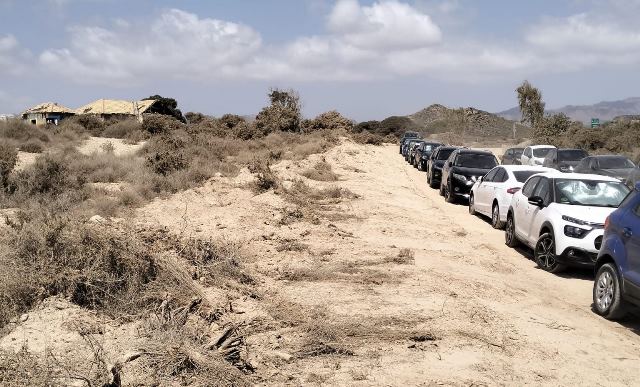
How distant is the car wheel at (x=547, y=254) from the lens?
30.9 feet

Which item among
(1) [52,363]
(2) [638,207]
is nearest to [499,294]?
(2) [638,207]

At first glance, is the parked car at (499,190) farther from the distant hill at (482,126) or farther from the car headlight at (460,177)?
the distant hill at (482,126)

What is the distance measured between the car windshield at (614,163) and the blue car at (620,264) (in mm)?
13449

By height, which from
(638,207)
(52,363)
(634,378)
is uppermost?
(638,207)

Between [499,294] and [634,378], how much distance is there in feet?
8.78

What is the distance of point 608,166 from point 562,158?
4303 millimetres

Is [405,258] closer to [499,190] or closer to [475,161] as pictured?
[499,190]

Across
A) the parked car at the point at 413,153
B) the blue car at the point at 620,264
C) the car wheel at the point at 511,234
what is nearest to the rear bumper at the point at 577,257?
the blue car at the point at 620,264

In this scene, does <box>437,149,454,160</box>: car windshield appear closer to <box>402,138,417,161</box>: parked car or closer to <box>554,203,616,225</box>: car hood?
<box>554,203,616,225</box>: car hood

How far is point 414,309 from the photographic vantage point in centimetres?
721

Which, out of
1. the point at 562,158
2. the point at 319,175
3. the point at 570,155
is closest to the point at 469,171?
the point at 319,175

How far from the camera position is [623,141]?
124ft

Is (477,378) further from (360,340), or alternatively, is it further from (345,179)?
(345,179)

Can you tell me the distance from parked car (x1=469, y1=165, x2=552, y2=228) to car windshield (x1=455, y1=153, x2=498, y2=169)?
3.58 m
